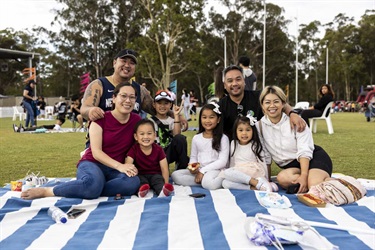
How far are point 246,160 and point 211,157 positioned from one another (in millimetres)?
394

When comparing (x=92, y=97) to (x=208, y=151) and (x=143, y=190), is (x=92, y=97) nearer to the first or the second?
(x=143, y=190)

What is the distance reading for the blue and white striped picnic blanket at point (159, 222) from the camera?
2.29m

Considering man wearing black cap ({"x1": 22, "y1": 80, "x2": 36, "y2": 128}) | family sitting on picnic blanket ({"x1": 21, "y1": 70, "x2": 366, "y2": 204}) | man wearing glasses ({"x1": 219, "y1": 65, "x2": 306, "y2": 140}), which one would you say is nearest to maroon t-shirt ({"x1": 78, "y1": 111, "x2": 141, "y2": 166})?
family sitting on picnic blanket ({"x1": 21, "y1": 70, "x2": 366, "y2": 204})

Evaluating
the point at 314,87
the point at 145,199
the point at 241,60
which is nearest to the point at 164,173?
the point at 145,199

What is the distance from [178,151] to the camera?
15.2ft

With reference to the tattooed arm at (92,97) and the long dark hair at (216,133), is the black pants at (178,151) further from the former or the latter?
the tattooed arm at (92,97)

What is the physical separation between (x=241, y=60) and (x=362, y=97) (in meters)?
33.1

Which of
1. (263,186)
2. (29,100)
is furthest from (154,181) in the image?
(29,100)

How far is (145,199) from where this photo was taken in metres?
3.29

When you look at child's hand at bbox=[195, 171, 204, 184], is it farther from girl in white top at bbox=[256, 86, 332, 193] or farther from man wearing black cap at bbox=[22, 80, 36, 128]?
man wearing black cap at bbox=[22, 80, 36, 128]

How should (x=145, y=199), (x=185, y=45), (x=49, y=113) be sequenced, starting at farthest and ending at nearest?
(x=185, y=45) → (x=49, y=113) → (x=145, y=199)

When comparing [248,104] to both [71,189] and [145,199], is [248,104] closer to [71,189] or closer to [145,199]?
[145,199]

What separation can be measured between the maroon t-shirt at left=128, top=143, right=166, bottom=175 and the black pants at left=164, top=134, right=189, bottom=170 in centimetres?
67

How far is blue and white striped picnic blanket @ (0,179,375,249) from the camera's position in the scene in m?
2.29
